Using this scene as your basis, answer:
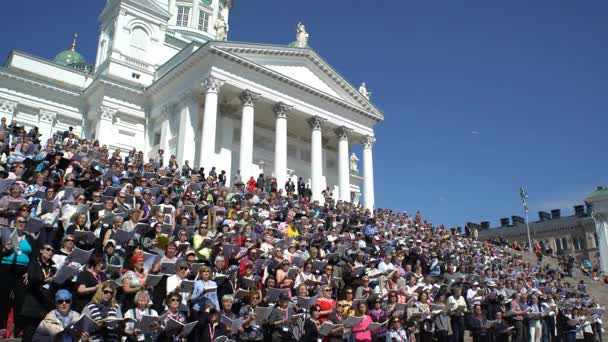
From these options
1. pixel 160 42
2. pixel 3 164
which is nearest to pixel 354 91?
pixel 160 42

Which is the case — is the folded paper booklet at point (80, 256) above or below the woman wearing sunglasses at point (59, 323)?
above

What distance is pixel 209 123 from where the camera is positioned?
2798 centimetres

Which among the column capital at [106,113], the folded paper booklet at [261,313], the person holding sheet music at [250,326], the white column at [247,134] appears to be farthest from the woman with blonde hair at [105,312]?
the column capital at [106,113]

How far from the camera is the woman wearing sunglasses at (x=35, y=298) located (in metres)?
6.60

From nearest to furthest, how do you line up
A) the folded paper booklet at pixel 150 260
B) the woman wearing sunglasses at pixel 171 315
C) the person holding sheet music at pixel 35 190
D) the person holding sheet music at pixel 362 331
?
the woman wearing sunglasses at pixel 171 315
the folded paper booklet at pixel 150 260
the person holding sheet music at pixel 362 331
the person holding sheet music at pixel 35 190

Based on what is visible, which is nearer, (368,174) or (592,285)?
(592,285)

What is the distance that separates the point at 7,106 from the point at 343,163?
75.8 ft

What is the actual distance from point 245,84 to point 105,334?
25128 mm

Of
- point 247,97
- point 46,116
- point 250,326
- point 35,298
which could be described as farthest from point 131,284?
point 46,116

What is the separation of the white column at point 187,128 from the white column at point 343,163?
438 inches

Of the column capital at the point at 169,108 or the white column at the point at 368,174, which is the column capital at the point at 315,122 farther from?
the column capital at the point at 169,108

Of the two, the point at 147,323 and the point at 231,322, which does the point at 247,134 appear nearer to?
the point at 231,322

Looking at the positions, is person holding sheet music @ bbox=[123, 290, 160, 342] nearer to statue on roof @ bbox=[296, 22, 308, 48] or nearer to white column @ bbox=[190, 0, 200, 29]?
statue on roof @ bbox=[296, 22, 308, 48]

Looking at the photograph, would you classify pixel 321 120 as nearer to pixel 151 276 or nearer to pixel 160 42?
pixel 160 42
